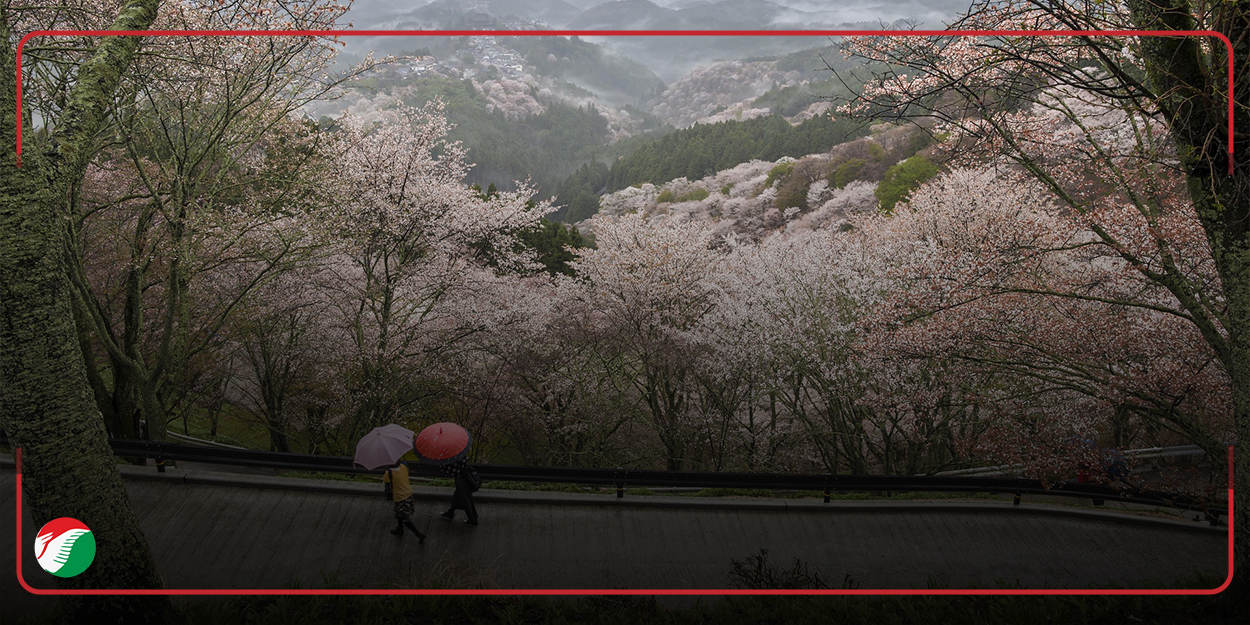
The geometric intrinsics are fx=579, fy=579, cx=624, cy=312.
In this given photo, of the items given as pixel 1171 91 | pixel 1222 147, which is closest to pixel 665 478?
pixel 1171 91

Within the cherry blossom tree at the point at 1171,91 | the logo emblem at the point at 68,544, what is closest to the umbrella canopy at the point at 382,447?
the logo emblem at the point at 68,544

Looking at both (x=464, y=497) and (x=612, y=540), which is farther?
(x=612, y=540)

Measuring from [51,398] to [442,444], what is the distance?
3638 mm

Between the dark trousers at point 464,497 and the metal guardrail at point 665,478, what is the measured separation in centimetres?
76

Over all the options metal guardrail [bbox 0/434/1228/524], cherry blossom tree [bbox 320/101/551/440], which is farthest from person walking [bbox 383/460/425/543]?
cherry blossom tree [bbox 320/101/551/440]

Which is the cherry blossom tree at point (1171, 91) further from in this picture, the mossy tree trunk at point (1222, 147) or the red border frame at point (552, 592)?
the red border frame at point (552, 592)

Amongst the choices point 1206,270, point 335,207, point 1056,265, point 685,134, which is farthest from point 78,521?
point 685,134

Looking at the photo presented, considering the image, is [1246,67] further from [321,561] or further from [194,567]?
[194,567]

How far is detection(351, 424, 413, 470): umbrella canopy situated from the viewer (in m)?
6.95

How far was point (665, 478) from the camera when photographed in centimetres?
836

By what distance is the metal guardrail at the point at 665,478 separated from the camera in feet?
26.2

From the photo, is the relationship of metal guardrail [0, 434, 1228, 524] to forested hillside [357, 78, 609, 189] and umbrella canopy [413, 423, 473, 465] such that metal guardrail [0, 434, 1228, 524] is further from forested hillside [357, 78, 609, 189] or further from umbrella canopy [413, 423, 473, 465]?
forested hillside [357, 78, 609, 189]

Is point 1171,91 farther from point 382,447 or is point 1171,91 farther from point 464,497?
point 382,447

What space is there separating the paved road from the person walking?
0.21 meters
